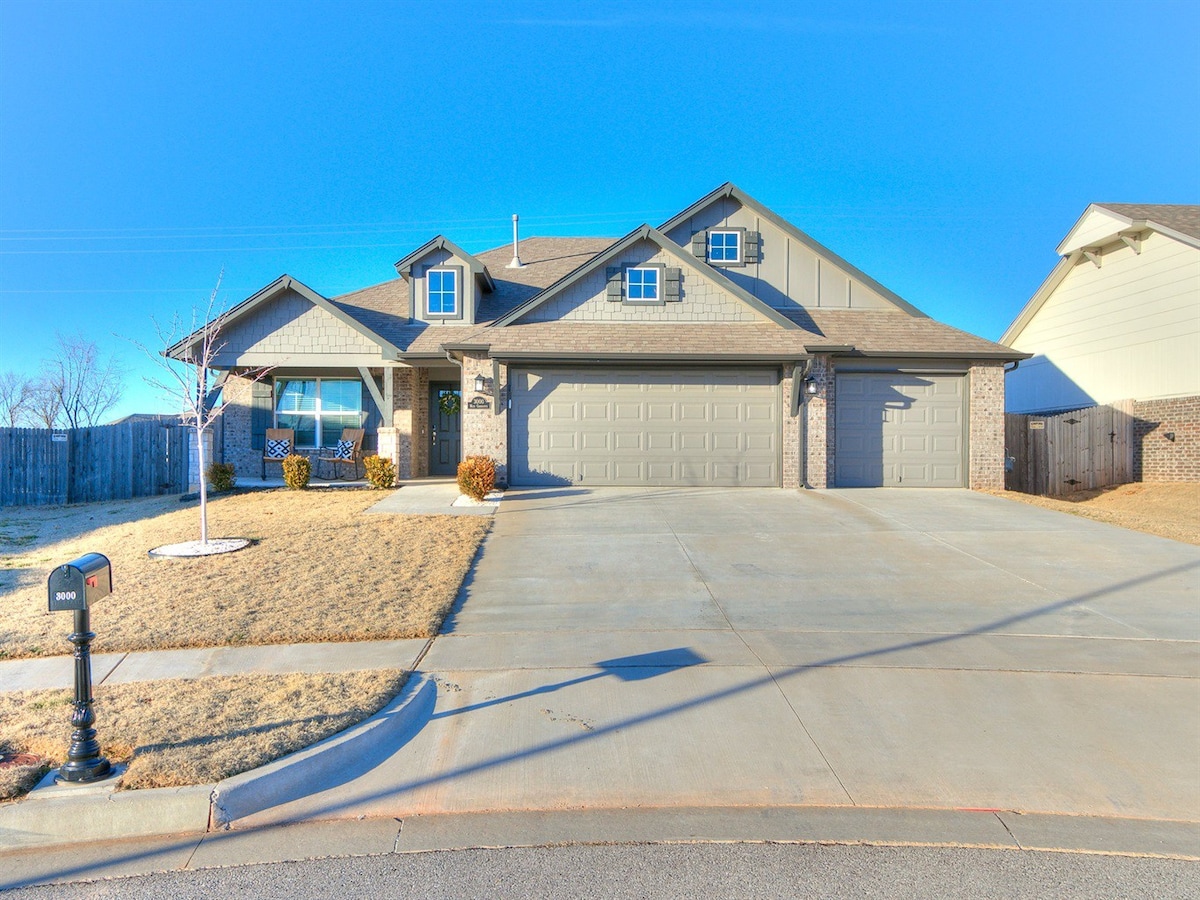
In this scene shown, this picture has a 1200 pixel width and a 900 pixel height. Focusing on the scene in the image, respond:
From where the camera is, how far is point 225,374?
1752cm

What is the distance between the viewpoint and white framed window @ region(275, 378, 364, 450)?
17297mm

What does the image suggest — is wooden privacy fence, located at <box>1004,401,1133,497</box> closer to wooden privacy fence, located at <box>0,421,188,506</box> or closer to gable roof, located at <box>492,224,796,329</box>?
gable roof, located at <box>492,224,796,329</box>

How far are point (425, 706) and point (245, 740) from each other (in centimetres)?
109

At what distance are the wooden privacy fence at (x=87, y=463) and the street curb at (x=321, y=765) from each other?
15.7m

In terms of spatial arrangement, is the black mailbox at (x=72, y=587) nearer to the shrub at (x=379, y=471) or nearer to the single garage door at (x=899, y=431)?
the shrub at (x=379, y=471)

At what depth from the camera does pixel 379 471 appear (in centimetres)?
1453

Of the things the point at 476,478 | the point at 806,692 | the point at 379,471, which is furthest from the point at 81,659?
the point at 379,471

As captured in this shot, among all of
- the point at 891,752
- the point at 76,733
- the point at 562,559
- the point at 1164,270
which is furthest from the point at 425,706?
the point at 1164,270

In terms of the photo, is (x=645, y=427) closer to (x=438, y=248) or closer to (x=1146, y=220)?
(x=438, y=248)

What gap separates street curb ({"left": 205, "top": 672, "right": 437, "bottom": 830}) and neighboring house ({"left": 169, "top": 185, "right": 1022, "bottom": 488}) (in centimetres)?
1020

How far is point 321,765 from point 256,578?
4.49m

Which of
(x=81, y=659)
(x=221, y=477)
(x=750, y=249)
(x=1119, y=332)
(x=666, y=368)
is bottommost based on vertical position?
(x=81, y=659)

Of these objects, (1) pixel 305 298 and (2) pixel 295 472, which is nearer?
(2) pixel 295 472

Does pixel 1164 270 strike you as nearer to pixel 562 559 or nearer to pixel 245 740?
pixel 562 559
